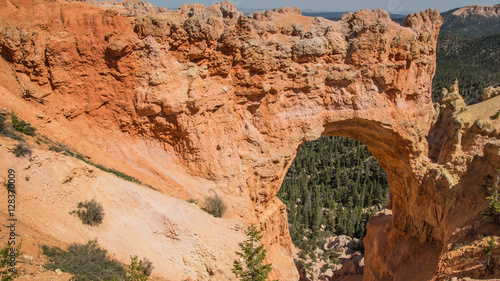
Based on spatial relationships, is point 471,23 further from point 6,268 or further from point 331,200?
point 6,268

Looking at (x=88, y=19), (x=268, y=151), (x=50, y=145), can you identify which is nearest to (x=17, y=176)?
(x=50, y=145)

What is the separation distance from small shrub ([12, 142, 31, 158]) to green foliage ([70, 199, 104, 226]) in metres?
2.11

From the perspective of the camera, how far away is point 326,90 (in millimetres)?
17859

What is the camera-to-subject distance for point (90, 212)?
10609 millimetres

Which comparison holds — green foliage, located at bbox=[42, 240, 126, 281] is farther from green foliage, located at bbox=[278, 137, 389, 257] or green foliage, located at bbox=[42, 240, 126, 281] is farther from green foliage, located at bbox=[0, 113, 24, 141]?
green foliage, located at bbox=[278, 137, 389, 257]

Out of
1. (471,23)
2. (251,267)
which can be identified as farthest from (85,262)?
(471,23)

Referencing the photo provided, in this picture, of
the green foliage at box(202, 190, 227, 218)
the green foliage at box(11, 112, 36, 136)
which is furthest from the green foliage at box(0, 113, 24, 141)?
the green foliage at box(202, 190, 227, 218)

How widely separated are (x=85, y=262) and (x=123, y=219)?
2.73m

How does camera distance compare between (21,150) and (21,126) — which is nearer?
(21,150)

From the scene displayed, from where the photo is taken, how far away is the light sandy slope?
388 inches

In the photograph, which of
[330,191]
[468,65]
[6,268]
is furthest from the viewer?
[468,65]

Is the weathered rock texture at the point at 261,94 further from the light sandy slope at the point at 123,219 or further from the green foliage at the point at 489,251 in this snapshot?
the green foliage at the point at 489,251

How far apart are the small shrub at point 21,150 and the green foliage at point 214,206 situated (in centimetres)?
631

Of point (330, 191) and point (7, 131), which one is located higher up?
point (330, 191)
